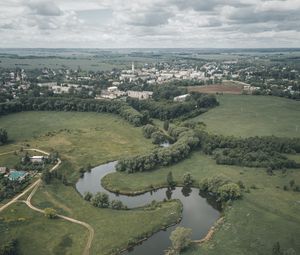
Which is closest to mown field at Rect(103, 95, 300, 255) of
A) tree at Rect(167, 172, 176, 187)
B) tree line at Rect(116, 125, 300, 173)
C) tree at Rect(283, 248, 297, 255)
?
tree at Rect(167, 172, 176, 187)

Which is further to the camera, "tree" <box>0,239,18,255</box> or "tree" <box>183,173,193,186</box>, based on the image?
"tree" <box>183,173,193,186</box>

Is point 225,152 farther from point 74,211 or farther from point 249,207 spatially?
point 74,211

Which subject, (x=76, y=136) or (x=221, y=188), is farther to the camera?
(x=76, y=136)

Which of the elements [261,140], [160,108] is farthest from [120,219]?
[160,108]

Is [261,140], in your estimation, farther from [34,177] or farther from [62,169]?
[34,177]

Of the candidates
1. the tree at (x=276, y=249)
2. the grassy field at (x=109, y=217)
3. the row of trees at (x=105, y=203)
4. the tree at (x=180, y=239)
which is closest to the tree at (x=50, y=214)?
the grassy field at (x=109, y=217)

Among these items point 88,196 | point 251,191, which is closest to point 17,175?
point 88,196

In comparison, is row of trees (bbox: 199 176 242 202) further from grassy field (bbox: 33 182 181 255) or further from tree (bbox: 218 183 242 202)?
grassy field (bbox: 33 182 181 255)
